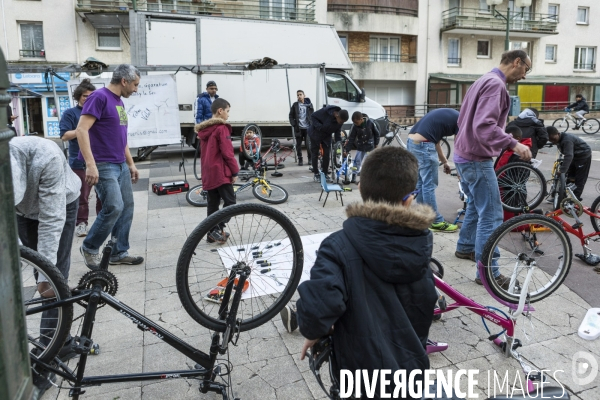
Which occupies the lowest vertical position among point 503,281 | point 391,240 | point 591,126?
point 503,281

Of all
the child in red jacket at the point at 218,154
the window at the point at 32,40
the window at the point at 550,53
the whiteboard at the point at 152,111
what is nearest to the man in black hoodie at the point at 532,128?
the child in red jacket at the point at 218,154

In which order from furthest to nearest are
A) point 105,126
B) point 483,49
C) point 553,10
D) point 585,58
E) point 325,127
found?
1. point 585,58
2. point 553,10
3. point 483,49
4. point 325,127
5. point 105,126

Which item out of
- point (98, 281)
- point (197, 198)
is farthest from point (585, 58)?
point (98, 281)

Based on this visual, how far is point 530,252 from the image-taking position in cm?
400

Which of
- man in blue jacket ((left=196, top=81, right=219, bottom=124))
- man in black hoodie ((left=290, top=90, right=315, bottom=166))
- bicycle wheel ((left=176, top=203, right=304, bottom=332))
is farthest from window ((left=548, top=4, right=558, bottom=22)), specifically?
bicycle wheel ((left=176, top=203, right=304, bottom=332))

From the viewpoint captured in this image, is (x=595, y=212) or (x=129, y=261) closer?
(x=129, y=261)

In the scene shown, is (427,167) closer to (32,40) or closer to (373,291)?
(373,291)

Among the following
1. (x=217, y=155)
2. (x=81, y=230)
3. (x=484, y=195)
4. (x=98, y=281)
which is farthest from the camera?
(x=81, y=230)

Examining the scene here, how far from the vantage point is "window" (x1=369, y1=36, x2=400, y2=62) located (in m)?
32.1

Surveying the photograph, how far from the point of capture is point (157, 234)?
234 inches

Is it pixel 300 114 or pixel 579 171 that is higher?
pixel 300 114

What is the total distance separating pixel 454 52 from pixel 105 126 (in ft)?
110

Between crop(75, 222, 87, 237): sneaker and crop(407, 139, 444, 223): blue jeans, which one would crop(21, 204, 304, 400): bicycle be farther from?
crop(75, 222, 87, 237): sneaker

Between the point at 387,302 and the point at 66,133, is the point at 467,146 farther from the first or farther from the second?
the point at 66,133
